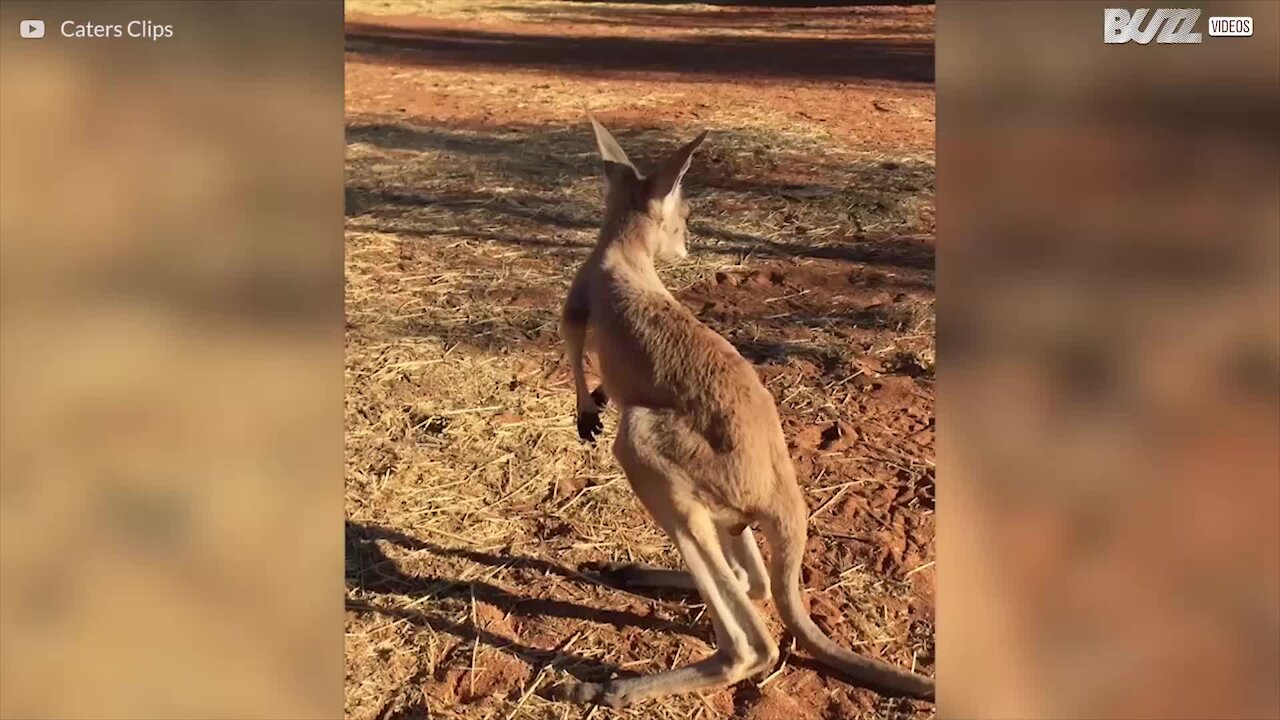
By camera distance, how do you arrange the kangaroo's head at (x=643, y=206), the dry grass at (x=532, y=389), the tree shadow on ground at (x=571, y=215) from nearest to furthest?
the dry grass at (x=532, y=389) < the kangaroo's head at (x=643, y=206) < the tree shadow on ground at (x=571, y=215)

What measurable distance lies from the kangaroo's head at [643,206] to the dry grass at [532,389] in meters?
0.99

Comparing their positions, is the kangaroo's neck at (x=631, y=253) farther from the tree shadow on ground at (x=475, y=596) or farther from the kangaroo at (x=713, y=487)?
the tree shadow on ground at (x=475, y=596)

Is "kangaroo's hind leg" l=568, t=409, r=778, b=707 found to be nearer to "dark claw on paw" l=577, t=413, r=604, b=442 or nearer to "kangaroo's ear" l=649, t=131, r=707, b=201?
"dark claw on paw" l=577, t=413, r=604, b=442

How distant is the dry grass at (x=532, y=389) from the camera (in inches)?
128

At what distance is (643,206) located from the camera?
3703 mm

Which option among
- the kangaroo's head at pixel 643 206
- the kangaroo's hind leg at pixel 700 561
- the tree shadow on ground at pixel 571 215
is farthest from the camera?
the tree shadow on ground at pixel 571 215

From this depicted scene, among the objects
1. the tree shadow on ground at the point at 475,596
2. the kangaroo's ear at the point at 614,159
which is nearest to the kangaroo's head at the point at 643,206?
the kangaroo's ear at the point at 614,159

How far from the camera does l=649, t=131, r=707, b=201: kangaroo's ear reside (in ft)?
11.0

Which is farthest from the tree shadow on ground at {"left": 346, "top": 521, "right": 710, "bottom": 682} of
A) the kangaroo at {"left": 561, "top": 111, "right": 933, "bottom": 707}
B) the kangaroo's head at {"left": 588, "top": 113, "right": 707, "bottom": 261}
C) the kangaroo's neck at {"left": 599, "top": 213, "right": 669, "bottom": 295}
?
the kangaroo's head at {"left": 588, "top": 113, "right": 707, "bottom": 261}


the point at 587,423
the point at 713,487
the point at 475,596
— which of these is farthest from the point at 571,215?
the point at 713,487

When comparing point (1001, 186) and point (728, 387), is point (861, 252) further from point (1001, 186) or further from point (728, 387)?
point (1001, 186)

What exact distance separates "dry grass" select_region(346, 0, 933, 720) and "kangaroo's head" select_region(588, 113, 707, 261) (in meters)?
0.99

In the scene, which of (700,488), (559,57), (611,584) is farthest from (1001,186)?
(559,57)

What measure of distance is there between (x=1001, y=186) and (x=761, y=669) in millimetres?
1636
